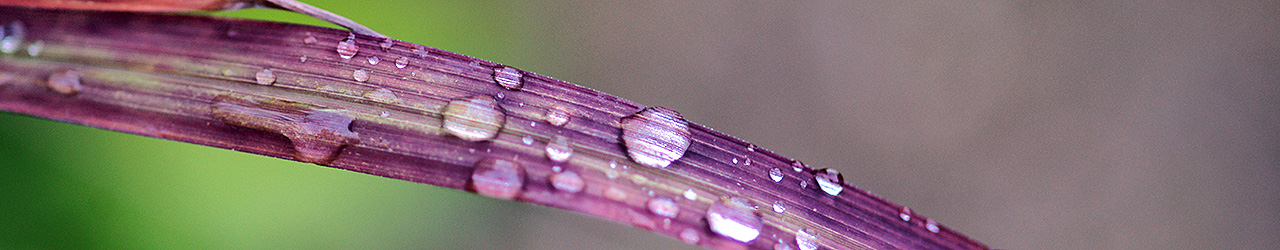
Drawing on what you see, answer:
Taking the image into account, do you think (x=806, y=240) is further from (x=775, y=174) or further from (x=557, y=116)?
(x=557, y=116)

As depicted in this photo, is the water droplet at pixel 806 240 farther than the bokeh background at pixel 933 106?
No

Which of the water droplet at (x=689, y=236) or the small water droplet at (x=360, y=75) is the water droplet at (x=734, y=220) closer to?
the water droplet at (x=689, y=236)

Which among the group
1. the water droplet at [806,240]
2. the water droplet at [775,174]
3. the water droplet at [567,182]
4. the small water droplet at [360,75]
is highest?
the small water droplet at [360,75]

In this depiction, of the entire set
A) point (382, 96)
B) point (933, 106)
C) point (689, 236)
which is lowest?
point (689, 236)

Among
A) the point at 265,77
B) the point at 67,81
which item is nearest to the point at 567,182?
the point at 265,77

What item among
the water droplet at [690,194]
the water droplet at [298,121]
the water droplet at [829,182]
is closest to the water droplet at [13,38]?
the water droplet at [298,121]
